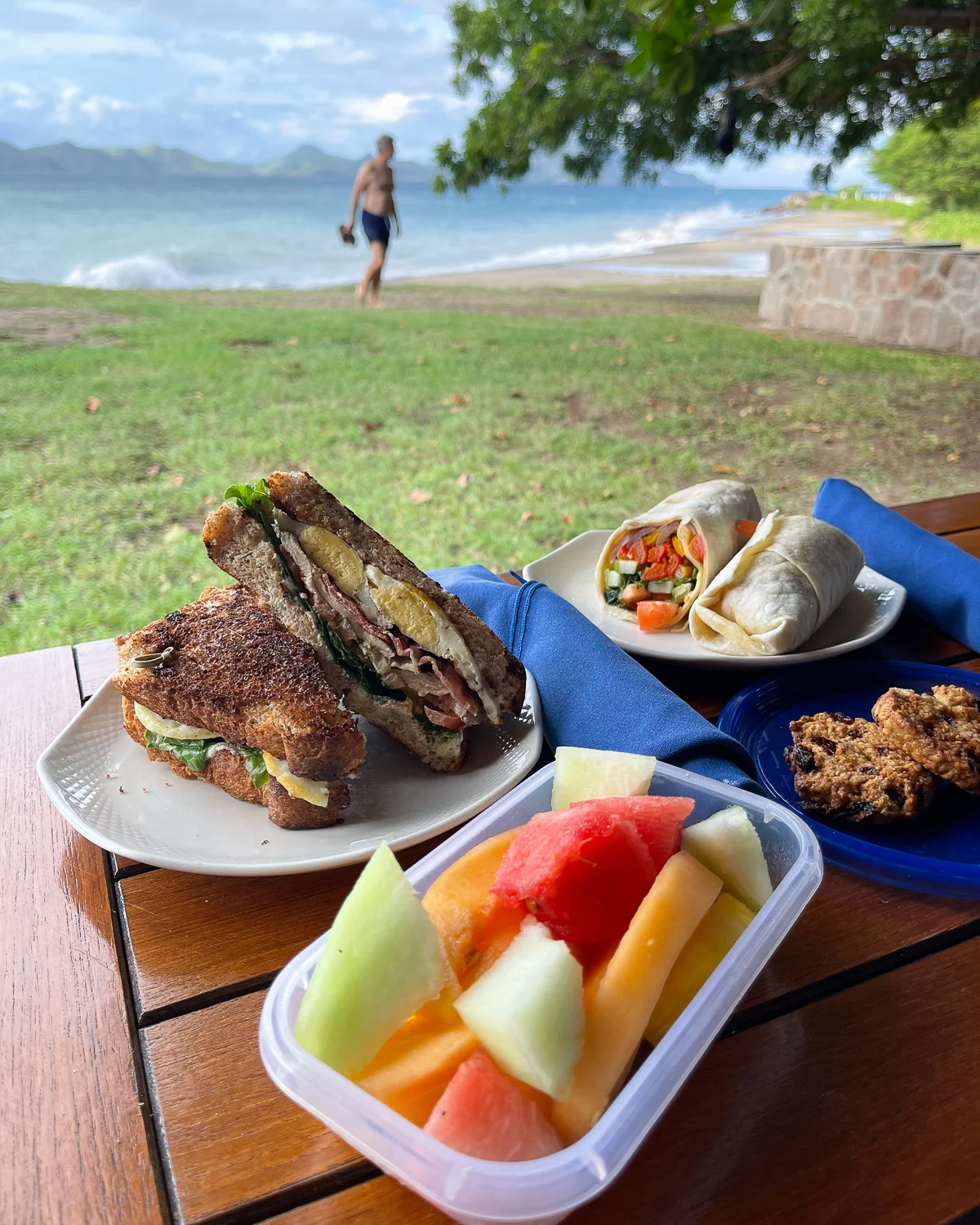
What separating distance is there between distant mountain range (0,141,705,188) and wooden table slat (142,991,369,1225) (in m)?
14.0

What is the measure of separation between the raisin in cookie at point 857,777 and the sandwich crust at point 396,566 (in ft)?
1.22

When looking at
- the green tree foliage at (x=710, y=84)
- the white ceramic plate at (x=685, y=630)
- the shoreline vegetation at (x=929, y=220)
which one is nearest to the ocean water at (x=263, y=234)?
the green tree foliage at (x=710, y=84)

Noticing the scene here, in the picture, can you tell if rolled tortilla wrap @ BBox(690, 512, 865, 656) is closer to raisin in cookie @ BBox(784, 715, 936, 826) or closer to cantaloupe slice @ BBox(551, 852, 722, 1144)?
raisin in cookie @ BBox(784, 715, 936, 826)

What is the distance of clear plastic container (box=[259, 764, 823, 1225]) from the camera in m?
0.56

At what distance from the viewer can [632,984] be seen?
67cm

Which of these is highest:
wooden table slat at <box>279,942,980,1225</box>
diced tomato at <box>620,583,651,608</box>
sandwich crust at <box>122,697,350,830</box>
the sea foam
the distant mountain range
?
the distant mountain range

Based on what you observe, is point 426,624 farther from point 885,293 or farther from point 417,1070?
point 885,293

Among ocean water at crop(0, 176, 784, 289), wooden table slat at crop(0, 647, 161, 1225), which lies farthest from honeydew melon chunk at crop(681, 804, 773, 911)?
ocean water at crop(0, 176, 784, 289)

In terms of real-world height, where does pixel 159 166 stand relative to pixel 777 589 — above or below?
above

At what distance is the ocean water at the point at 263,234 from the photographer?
13.4 meters

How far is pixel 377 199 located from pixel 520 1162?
1018 cm

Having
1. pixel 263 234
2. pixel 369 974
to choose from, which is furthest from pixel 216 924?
pixel 263 234

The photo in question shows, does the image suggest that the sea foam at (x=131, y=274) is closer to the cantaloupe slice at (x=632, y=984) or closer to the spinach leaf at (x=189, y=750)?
the spinach leaf at (x=189, y=750)

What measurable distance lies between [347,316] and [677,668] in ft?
28.2
